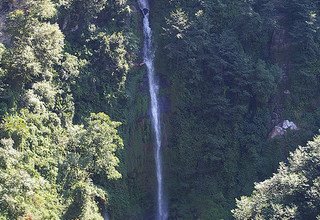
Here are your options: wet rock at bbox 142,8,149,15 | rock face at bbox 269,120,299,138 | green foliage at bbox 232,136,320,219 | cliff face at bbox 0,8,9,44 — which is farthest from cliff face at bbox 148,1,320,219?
cliff face at bbox 0,8,9,44

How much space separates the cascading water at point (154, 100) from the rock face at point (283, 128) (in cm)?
921

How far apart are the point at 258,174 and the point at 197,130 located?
5.76 metres

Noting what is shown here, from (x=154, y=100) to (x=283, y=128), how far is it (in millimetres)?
10717

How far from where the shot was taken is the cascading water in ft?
96.9

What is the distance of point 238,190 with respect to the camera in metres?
29.8

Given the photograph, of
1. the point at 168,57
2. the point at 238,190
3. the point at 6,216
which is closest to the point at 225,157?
the point at 238,190

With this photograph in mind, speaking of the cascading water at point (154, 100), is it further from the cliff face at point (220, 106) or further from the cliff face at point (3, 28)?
the cliff face at point (3, 28)

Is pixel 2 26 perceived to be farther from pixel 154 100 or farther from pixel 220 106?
pixel 220 106

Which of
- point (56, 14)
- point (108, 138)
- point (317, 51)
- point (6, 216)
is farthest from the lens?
point (317, 51)

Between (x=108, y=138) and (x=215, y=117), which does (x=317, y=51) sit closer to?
(x=215, y=117)

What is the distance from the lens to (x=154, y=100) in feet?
103

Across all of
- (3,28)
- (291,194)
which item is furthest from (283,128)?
(3,28)

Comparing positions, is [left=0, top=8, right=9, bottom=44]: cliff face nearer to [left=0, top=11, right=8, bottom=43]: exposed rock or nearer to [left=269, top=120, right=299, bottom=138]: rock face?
[left=0, top=11, right=8, bottom=43]: exposed rock

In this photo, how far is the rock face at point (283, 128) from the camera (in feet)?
104
